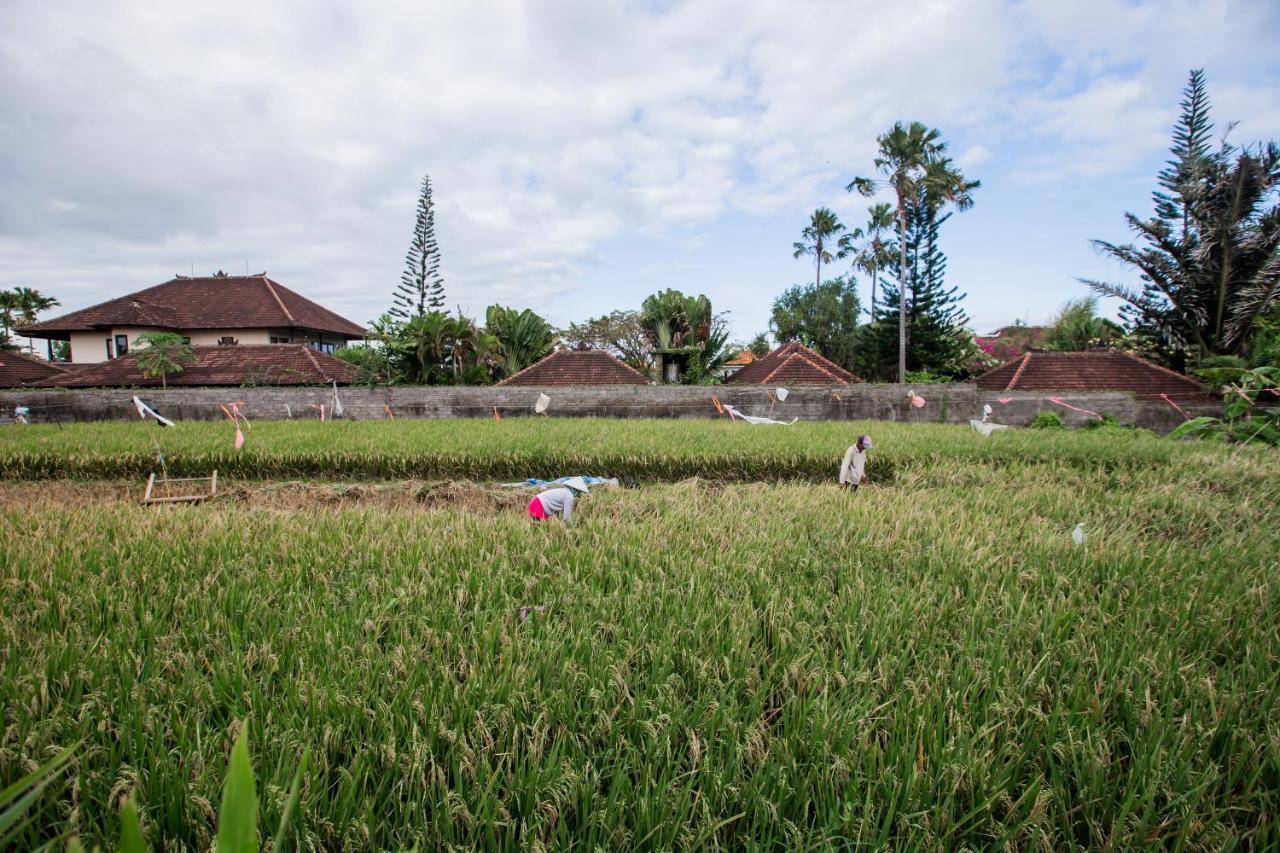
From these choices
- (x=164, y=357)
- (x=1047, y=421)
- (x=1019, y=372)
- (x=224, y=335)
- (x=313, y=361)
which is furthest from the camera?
(x=224, y=335)

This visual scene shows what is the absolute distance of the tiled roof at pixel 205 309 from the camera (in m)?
21.8

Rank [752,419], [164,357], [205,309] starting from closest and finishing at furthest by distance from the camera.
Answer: [752,419] < [164,357] < [205,309]

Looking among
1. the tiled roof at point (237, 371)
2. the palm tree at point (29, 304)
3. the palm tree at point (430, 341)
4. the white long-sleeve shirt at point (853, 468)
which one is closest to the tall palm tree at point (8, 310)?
the palm tree at point (29, 304)

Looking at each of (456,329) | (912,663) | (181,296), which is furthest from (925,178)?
(181,296)

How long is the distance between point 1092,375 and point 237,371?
24886 millimetres

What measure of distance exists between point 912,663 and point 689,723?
3.10ft

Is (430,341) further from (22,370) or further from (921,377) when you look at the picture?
(22,370)

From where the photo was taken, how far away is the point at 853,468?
5844 millimetres

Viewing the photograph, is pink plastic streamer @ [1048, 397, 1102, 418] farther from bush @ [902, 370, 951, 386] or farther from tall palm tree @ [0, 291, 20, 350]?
tall palm tree @ [0, 291, 20, 350]

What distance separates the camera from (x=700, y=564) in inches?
121

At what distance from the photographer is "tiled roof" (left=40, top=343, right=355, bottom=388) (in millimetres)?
17188

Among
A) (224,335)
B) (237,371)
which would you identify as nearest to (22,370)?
(224,335)

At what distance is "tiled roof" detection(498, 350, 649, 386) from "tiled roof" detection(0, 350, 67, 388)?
60.0ft

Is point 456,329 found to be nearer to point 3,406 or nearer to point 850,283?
point 3,406
